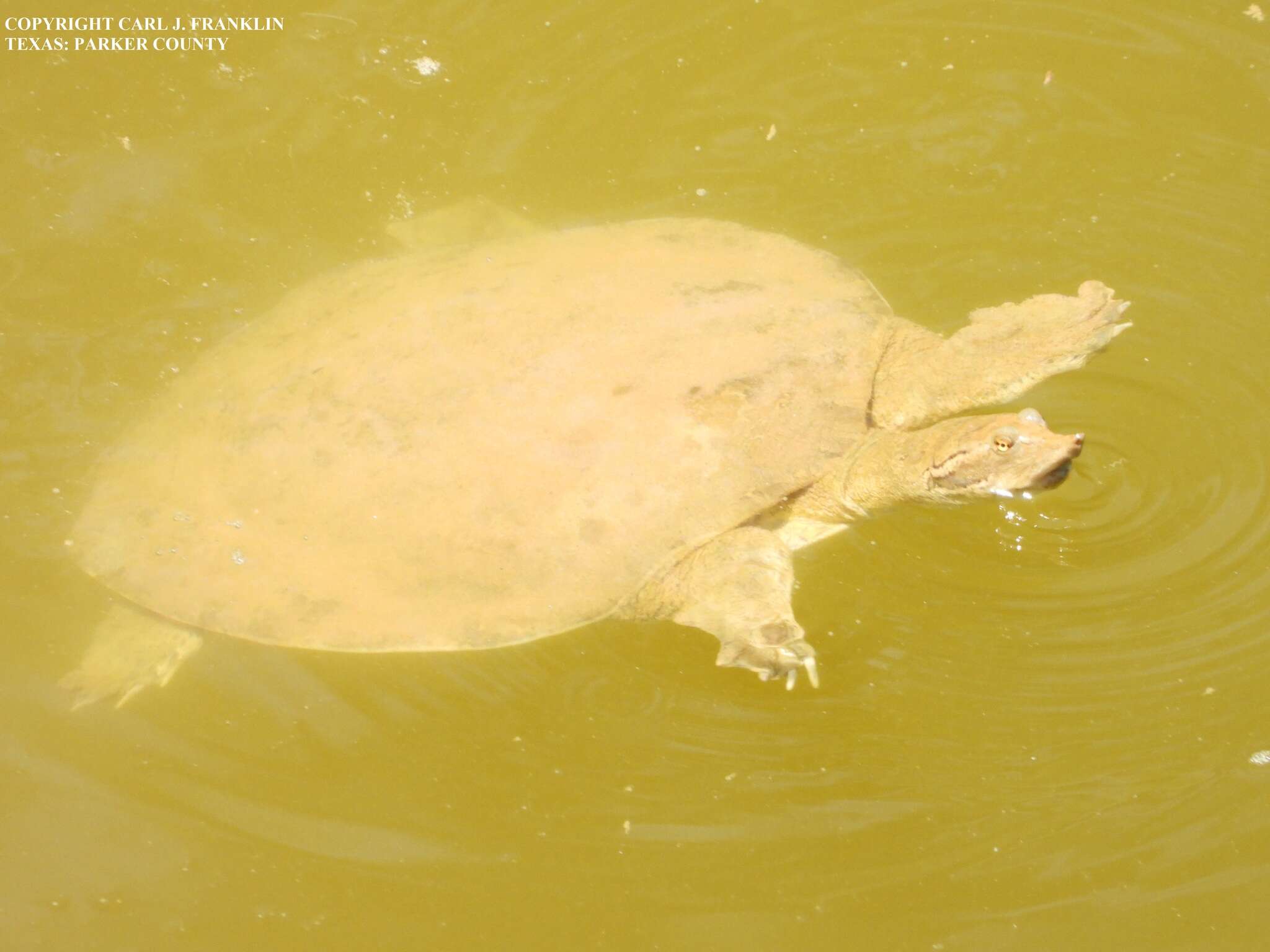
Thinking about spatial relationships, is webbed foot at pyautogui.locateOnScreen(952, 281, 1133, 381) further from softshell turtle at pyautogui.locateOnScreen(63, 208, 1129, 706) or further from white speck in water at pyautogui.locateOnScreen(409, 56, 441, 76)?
white speck in water at pyautogui.locateOnScreen(409, 56, 441, 76)

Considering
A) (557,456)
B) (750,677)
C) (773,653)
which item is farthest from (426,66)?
(773,653)

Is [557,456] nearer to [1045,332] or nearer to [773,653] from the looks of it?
[773,653]

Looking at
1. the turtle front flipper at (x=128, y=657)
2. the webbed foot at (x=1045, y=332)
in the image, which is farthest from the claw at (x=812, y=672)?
the turtle front flipper at (x=128, y=657)

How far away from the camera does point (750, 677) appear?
354cm

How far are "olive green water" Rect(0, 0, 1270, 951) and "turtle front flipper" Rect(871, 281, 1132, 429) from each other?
49cm

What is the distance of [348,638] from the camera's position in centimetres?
299

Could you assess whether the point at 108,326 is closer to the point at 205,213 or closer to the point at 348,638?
the point at 205,213


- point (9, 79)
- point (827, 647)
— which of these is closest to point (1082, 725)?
point (827, 647)

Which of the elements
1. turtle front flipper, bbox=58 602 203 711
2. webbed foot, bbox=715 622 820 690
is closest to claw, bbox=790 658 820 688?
webbed foot, bbox=715 622 820 690

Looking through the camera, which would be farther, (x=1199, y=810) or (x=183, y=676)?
(x=183, y=676)

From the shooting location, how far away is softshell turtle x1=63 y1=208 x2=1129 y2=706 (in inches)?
115

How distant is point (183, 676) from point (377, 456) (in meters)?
1.39

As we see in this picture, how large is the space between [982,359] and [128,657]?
10.7 ft

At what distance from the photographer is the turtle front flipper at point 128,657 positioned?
11.6 feet
